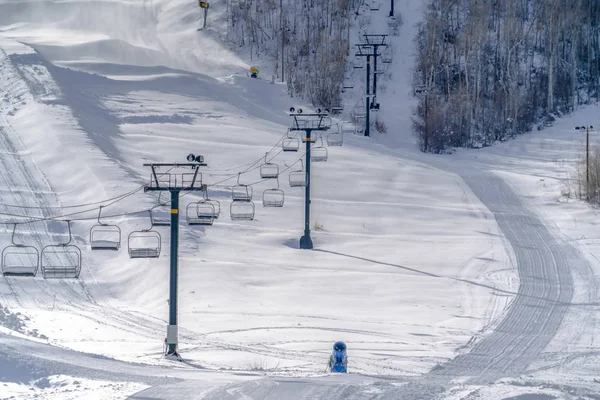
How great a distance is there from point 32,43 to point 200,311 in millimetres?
44564

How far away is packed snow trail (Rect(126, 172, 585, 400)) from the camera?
11031mm

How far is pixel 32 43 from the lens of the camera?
5947 centimetres

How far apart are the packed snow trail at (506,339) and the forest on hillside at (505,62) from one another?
1569 cm

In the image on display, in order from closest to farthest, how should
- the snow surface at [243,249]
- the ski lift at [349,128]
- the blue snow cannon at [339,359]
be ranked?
the blue snow cannon at [339,359]
the snow surface at [243,249]
the ski lift at [349,128]

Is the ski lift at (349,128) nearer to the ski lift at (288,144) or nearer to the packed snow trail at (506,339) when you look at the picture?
the ski lift at (288,144)

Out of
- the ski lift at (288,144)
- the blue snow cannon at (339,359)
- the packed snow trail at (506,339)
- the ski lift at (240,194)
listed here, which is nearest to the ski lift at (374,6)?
the ski lift at (288,144)

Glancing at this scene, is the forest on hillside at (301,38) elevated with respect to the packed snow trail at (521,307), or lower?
elevated

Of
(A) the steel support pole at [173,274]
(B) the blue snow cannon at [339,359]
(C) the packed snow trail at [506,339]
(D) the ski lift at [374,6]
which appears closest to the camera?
(C) the packed snow trail at [506,339]

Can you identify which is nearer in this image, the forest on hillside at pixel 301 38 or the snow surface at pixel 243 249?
the snow surface at pixel 243 249

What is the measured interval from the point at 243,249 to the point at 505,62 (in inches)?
1455

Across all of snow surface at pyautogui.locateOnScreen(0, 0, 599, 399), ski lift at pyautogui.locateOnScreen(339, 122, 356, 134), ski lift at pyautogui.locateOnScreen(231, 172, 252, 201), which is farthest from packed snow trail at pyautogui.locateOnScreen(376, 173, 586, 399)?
ski lift at pyautogui.locateOnScreen(339, 122, 356, 134)

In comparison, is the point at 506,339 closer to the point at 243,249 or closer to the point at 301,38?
the point at 243,249

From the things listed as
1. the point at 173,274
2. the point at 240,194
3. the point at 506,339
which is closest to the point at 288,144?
the point at 240,194

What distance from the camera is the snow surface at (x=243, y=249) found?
14055 mm
